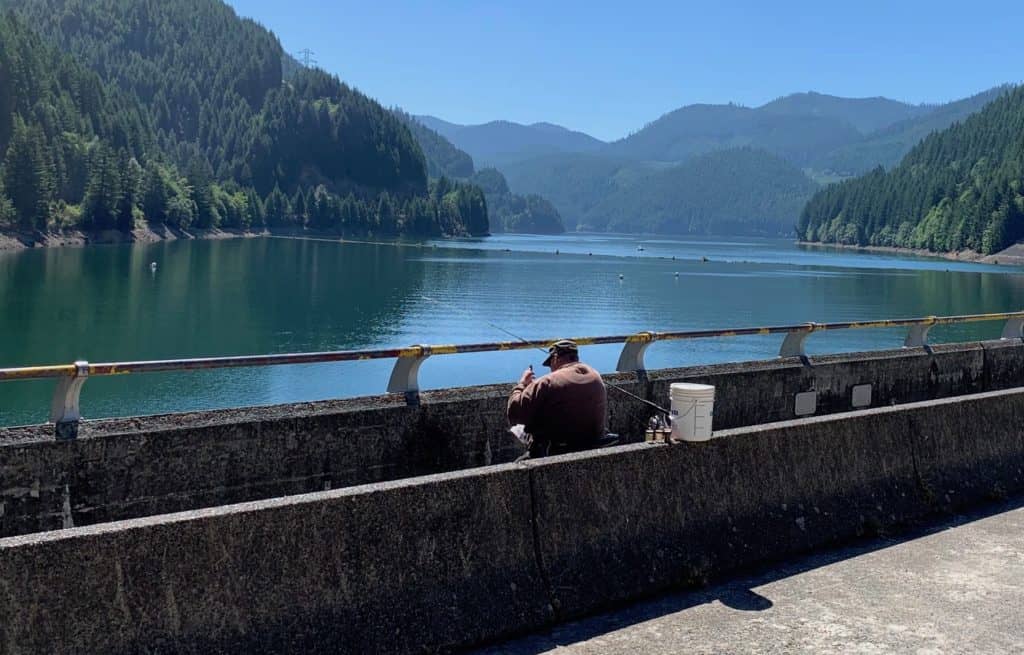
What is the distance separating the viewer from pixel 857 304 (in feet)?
283

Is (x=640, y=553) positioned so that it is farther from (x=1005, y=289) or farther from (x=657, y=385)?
(x=1005, y=289)

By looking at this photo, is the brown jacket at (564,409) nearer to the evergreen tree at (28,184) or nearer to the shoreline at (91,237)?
the shoreline at (91,237)

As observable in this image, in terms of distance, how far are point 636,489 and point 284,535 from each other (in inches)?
99.2

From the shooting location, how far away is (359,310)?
71.1 meters

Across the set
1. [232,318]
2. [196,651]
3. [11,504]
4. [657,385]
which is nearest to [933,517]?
[657,385]

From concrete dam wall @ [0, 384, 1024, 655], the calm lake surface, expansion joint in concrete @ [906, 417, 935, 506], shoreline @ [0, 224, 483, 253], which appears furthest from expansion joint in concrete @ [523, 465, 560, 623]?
shoreline @ [0, 224, 483, 253]

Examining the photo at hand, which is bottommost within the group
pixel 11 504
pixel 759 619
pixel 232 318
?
pixel 232 318

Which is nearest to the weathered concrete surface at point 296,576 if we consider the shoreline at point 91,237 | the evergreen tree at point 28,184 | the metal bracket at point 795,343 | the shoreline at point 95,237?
the metal bracket at point 795,343

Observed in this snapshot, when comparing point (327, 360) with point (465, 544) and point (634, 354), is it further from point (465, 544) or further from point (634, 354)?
point (634, 354)

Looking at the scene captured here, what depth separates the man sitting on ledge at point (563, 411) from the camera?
723 centimetres

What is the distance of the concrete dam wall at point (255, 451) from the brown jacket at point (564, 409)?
1.56 m

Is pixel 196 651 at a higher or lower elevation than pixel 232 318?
higher

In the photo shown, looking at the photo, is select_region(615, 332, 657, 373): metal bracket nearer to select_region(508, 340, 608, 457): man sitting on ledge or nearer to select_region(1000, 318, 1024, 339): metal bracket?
select_region(508, 340, 608, 457): man sitting on ledge

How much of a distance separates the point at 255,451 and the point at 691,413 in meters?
3.16
